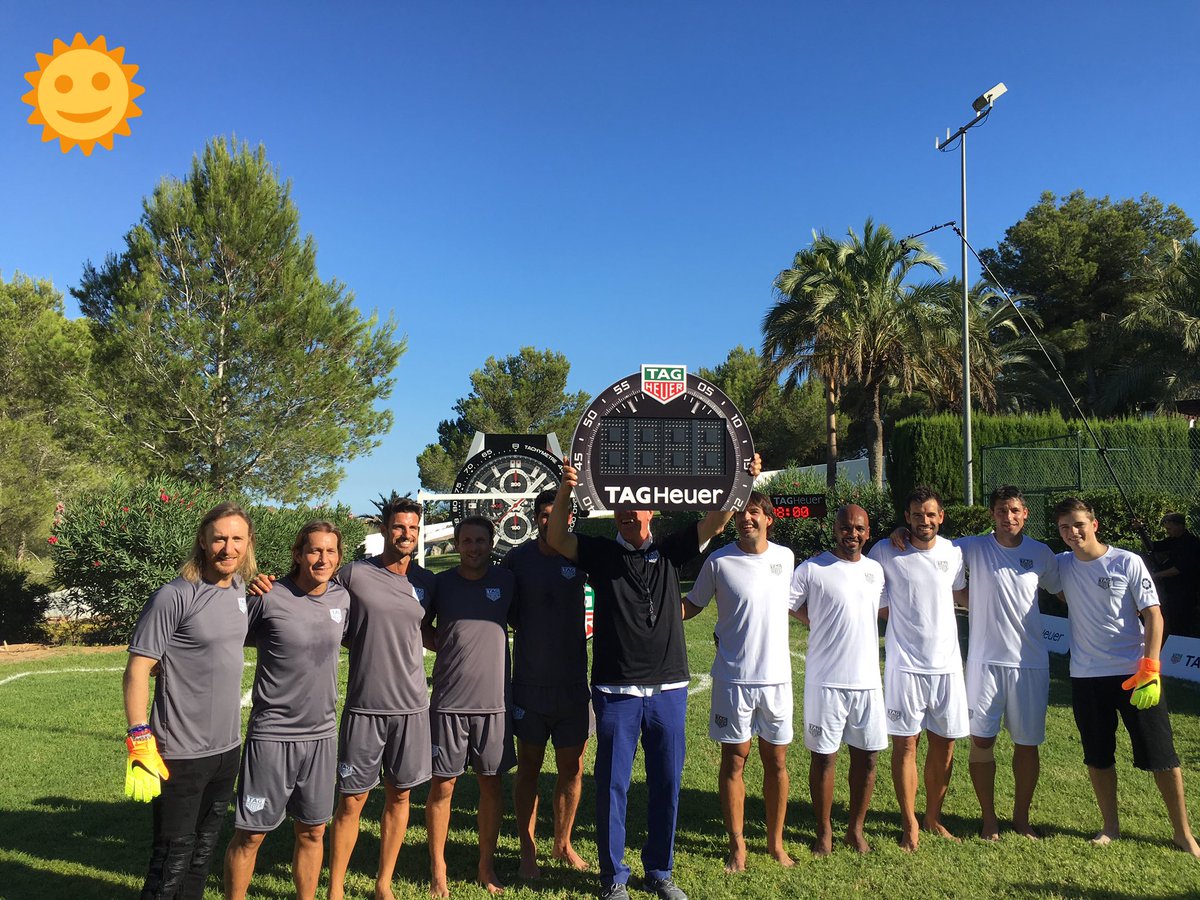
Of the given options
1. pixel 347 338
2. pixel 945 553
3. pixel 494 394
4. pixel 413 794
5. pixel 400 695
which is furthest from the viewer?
pixel 494 394

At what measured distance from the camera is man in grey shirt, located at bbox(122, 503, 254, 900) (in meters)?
3.25

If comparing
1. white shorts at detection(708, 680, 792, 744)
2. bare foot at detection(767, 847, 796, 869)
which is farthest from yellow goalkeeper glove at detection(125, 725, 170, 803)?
bare foot at detection(767, 847, 796, 869)

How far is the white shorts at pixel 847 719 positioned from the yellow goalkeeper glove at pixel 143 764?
3.24 m

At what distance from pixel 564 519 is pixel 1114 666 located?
3281 mm

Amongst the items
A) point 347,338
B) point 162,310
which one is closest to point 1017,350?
point 347,338

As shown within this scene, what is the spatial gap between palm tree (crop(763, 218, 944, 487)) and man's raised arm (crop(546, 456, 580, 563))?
19.3m

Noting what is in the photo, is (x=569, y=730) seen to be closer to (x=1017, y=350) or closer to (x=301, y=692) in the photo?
(x=301, y=692)

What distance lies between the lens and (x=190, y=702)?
11.0 feet

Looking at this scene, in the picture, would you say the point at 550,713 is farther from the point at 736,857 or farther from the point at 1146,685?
the point at 1146,685

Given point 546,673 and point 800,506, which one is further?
point 800,506

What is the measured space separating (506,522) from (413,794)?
5.71 meters

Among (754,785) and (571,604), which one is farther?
(754,785)

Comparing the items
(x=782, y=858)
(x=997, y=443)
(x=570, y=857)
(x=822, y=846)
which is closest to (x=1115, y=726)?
(x=822, y=846)

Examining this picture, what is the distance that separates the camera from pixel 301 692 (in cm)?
359
